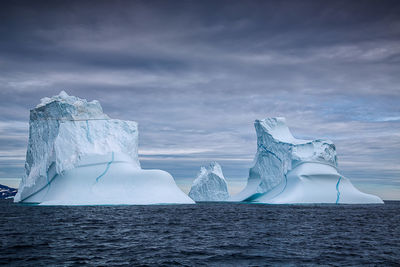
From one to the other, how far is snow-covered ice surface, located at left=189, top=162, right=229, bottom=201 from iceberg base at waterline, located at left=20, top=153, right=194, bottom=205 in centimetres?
2280

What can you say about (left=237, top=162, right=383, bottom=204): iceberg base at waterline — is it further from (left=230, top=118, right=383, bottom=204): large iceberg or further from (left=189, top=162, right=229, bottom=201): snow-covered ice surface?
(left=189, top=162, right=229, bottom=201): snow-covered ice surface

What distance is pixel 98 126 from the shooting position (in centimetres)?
3375

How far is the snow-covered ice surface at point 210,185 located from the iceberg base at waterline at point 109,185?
22.8m

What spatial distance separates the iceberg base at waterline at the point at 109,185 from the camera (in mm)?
29078

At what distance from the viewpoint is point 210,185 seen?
5562cm

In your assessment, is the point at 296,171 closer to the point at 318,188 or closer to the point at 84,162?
the point at 318,188

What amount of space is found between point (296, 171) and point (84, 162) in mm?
19974

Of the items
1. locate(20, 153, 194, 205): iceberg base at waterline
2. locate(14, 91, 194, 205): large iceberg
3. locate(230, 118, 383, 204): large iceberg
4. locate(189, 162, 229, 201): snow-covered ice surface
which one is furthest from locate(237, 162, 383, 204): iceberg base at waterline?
locate(189, 162, 229, 201): snow-covered ice surface

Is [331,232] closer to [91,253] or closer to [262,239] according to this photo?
[262,239]

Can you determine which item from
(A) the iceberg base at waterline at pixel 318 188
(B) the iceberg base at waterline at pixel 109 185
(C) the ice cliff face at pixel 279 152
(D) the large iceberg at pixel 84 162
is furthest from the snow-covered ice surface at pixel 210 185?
(B) the iceberg base at waterline at pixel 109 185

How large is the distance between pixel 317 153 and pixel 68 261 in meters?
33.4

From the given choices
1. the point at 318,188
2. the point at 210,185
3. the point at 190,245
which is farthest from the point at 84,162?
the point at 210,185

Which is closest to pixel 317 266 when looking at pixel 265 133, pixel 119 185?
pixel 119 185

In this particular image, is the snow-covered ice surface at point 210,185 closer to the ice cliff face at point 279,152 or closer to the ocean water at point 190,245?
the ice cliff face at point 279,152
